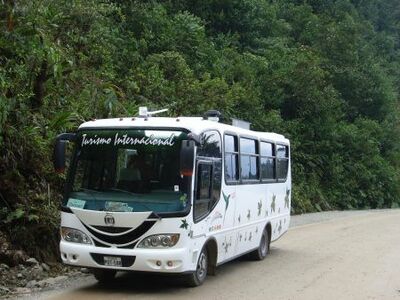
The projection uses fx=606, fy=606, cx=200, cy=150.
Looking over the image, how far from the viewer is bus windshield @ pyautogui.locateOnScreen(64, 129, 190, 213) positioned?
8.86 m

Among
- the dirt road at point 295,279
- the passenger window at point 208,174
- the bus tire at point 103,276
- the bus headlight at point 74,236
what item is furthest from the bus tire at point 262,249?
the bus headlight at point 74,236

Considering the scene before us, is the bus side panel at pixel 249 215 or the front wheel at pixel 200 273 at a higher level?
the bus side panel at pixel 249 215

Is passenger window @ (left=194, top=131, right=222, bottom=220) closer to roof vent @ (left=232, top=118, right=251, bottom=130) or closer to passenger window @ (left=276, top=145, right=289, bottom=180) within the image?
roof vent @ (left=232, top=118, right=251, bottom=130)

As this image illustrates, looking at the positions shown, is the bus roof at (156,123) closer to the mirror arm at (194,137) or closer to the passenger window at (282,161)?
the mirror arm at (194,137)

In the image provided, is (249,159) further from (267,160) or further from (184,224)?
(184,224)

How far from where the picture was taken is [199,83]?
21875 millimetres

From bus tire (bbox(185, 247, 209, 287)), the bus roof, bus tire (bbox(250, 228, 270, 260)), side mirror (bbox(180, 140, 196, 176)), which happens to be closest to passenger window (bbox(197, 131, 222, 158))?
the bus roof

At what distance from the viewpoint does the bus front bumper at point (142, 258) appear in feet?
28.2

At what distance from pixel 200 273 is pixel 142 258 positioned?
4.46ft

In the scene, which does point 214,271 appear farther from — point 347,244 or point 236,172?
point 347,244

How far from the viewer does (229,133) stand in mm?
10914

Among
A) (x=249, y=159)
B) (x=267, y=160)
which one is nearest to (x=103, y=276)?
(x=249, y=159)

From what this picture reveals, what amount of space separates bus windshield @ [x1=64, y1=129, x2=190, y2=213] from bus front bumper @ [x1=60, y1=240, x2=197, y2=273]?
583 millimetres

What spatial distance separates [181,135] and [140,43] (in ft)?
49.5
